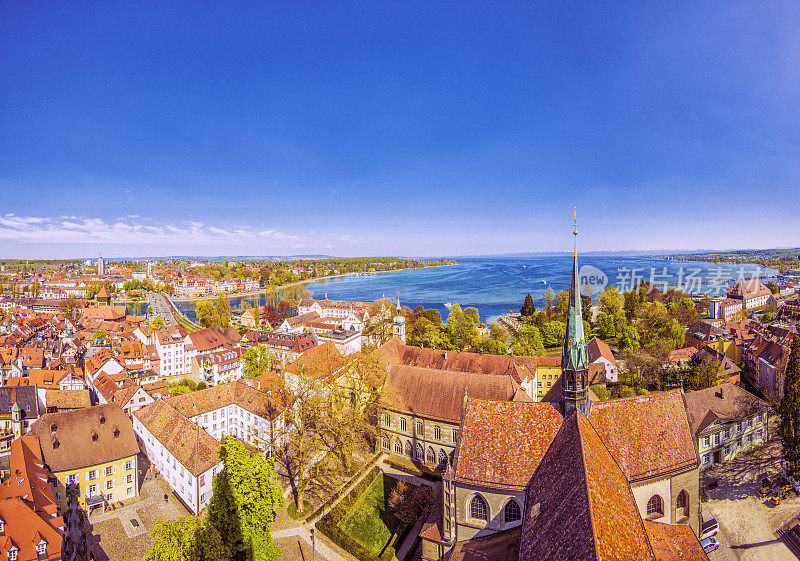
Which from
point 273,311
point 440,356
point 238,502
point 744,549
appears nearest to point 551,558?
Answer: point 238,502

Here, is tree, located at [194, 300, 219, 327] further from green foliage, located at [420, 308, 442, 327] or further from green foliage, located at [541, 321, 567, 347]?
green foliage, located at [541, 321, 567, 347]

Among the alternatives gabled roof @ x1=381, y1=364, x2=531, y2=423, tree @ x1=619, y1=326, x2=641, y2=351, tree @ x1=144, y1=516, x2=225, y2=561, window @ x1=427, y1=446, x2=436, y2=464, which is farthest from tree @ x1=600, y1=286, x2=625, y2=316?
tree @ x1=144, y1=516, x2=225, y2=561

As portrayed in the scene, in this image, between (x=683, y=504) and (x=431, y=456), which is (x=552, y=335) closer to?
(x=431, y=456)

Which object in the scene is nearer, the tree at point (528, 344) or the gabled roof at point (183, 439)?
the gabled roof at point (183, 439)

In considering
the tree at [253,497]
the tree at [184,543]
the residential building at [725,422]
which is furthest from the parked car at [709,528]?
the tree at [184,543]

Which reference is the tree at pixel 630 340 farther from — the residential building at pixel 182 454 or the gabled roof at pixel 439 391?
the residential building at pixel 182 454

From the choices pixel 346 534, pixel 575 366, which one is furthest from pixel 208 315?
pixel 575 366
